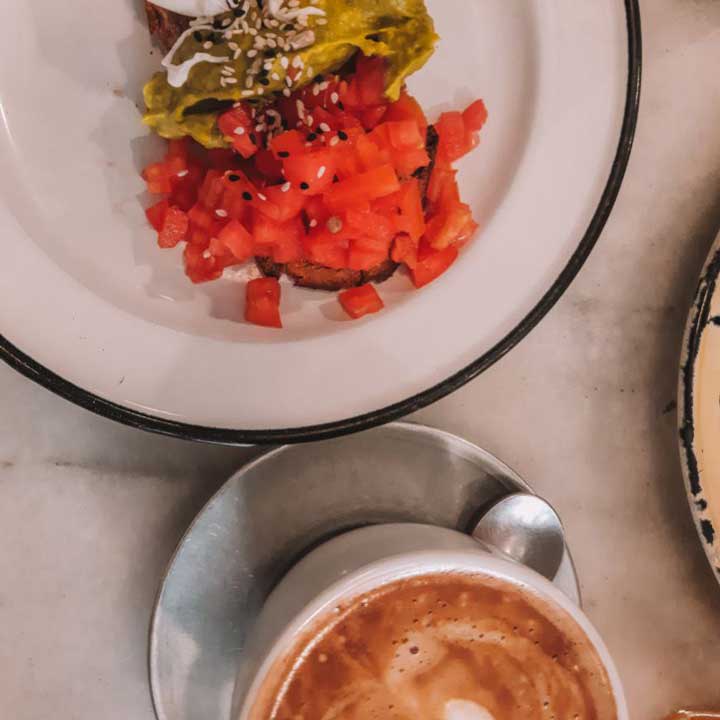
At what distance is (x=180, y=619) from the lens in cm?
122

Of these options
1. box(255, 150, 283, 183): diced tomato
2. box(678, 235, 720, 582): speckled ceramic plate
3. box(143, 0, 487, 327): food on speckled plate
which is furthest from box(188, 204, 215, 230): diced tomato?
box(678, 235, 720, 582): speckled ceramic plate

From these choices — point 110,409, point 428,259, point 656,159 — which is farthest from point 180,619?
point 656,159

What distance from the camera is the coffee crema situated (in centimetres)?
97

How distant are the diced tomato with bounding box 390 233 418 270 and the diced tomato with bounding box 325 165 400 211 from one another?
0.09 m

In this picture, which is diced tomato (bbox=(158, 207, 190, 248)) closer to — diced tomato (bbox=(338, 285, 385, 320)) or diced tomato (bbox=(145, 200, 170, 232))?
diced tomato (bbox=(145, 200, 170, 232))

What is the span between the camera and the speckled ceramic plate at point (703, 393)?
1.23 metres

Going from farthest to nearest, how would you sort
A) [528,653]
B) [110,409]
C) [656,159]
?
1. [656,159]
2. [110,409]
3. [528,653]

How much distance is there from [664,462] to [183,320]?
0.87m

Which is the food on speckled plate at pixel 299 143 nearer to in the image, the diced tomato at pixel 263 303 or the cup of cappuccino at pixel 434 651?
the diced tomato at pixel 263 303

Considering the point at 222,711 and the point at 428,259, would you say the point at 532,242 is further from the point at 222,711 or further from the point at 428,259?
the point at 222,711

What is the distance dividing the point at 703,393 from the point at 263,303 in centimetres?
70

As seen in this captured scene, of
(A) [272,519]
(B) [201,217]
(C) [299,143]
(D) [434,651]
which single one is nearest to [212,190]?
(B) [201,217]

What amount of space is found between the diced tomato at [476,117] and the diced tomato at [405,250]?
23cm

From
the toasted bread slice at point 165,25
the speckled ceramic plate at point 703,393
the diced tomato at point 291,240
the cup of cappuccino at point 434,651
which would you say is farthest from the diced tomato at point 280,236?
the speckled ceramic plate at point 703,393
